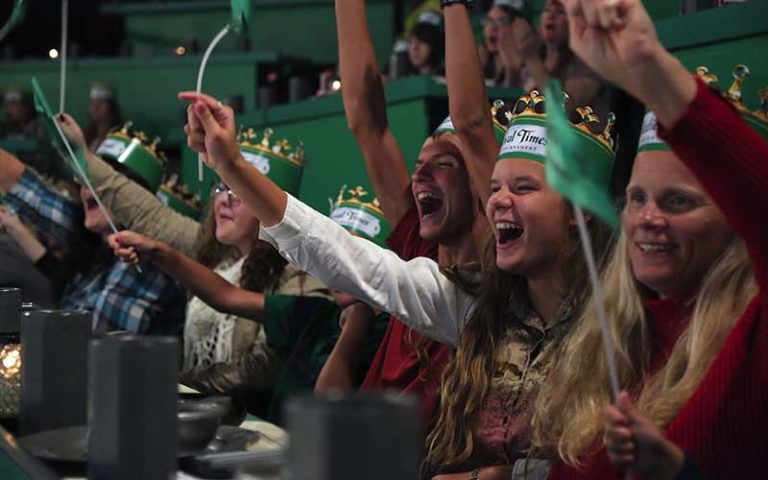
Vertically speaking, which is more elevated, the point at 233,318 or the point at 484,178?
the point at 484,178

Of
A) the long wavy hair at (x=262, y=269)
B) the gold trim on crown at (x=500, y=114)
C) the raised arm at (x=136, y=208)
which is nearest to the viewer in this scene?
the gold trim on crown at (x=500, y=114)

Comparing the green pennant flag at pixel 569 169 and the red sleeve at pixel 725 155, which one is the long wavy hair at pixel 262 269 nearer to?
the red sleeve at pixel 725 155

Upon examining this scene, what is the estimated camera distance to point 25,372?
1.53 meters

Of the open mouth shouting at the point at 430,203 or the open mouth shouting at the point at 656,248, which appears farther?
the open mouth shouting at the point at 430,203

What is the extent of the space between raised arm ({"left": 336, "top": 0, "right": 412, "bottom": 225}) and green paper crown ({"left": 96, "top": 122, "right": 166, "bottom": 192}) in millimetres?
1404

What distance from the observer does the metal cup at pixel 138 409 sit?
120cm

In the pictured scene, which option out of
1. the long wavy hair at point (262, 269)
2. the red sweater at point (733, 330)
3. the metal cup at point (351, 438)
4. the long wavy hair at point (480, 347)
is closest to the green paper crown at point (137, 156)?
the long wavy hair at point (262, 269)

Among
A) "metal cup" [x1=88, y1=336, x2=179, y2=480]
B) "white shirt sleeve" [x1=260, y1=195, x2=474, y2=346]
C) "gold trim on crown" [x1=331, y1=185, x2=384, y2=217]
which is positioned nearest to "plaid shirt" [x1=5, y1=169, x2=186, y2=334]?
"gold trim on crown" [x1=331, y1=185, x2=384, y2=217]

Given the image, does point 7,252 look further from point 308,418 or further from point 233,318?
point 308,418

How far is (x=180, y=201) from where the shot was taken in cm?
434

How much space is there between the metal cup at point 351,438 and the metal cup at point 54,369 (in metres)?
0.67

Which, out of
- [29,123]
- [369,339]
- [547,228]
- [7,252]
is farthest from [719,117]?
[29,123]

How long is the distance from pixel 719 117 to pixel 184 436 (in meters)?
0.68

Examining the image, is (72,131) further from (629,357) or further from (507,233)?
(629,357)
